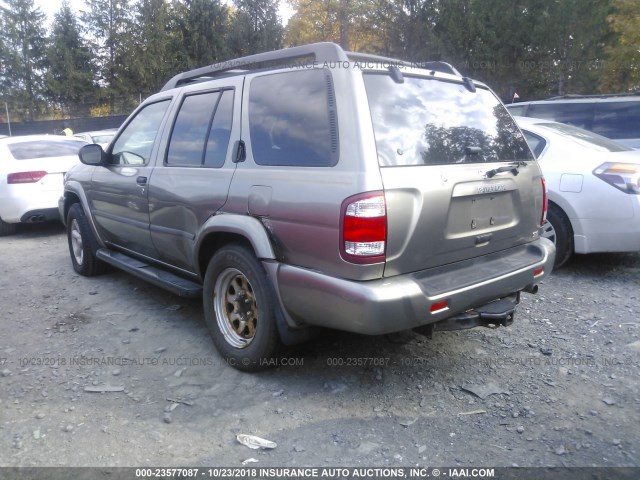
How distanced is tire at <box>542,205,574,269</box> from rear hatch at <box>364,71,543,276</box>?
5.45 ft

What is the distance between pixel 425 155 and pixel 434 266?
2.05ft

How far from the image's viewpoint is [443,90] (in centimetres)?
344

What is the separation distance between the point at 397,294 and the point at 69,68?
4186cm

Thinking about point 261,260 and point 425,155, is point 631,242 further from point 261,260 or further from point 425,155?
point 261,260

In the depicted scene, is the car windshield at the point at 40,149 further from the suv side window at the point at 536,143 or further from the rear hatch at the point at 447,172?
the rear hatch at the point at 447,172

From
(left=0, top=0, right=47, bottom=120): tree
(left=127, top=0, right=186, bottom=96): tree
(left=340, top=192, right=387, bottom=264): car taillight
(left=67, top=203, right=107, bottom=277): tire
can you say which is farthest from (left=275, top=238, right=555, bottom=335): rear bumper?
(left=0, top=0, right=47, bottom=120): tree

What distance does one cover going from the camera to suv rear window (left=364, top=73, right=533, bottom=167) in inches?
117

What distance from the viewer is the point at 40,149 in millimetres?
8227

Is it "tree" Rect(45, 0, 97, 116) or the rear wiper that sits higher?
"tree" Rect(45, 0, 97, 116)

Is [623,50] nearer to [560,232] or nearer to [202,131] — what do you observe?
[560,232]

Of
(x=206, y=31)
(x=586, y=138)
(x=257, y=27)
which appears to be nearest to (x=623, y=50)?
(x=586, y=138)

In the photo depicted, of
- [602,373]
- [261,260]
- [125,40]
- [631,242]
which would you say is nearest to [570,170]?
[631,242]

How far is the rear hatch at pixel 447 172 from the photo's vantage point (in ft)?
9.37

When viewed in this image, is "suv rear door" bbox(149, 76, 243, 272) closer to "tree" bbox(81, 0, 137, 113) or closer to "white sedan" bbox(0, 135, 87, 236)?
"white sedan" bbox(0, 135, 87, 236)
